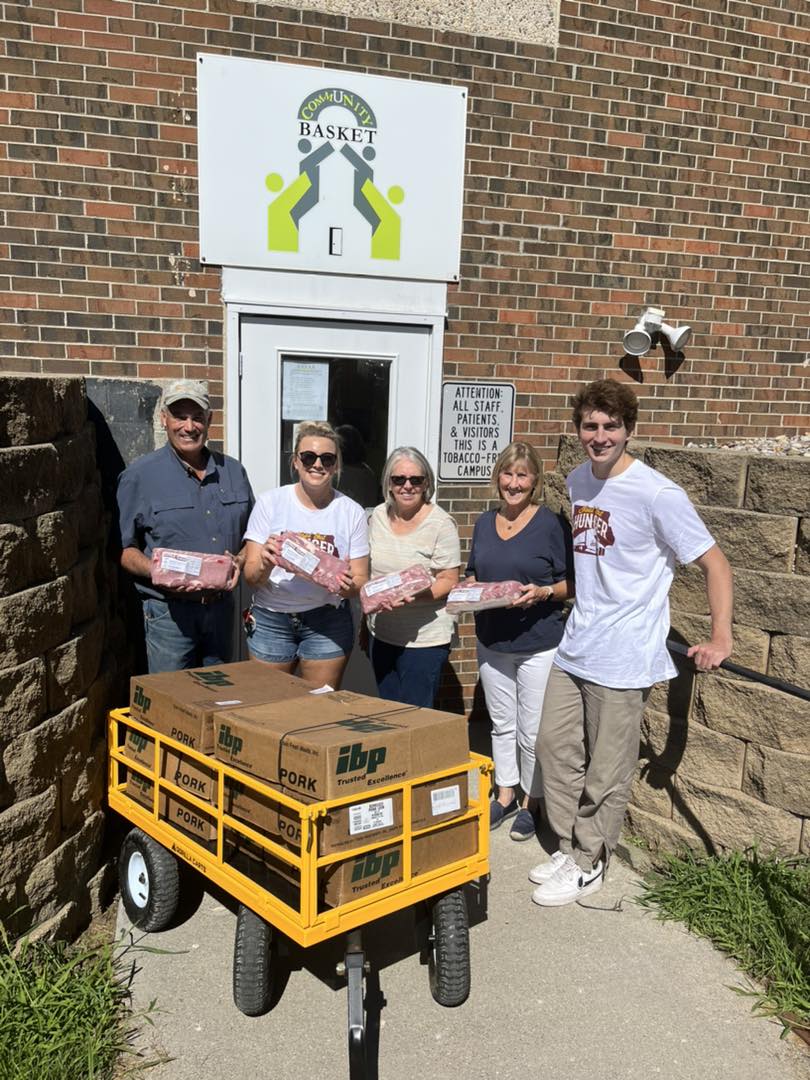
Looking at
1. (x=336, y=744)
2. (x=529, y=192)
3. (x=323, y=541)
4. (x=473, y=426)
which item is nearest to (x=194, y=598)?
(x=323, y=541)

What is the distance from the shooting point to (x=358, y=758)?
2.60 m

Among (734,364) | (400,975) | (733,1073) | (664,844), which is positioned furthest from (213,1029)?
(734,364)

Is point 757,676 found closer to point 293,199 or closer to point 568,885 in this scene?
point 568,885

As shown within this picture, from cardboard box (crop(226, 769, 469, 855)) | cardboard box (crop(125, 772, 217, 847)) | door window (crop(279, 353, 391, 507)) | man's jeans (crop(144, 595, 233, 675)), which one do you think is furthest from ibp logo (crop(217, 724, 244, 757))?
door window (crop(279, 353, 391, 507))

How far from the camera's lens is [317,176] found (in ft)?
15.5

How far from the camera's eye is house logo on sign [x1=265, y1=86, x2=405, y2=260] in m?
4.66

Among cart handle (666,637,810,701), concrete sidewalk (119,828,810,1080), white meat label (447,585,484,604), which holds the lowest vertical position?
concrete sidewalk (119,828,810,1080)

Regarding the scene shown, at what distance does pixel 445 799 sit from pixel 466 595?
108cm

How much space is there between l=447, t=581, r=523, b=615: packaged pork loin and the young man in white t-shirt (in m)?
0.29

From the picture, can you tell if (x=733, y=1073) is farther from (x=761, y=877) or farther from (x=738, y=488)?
(x=738, y=488)

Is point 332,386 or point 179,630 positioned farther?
A: point 332,386

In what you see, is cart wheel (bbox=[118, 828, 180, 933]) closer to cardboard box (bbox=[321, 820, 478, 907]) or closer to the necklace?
cardboard box (bbox=[321, 820, 478, 907])

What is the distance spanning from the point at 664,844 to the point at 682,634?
103 cm

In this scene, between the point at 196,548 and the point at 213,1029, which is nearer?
the point at 213,1029
